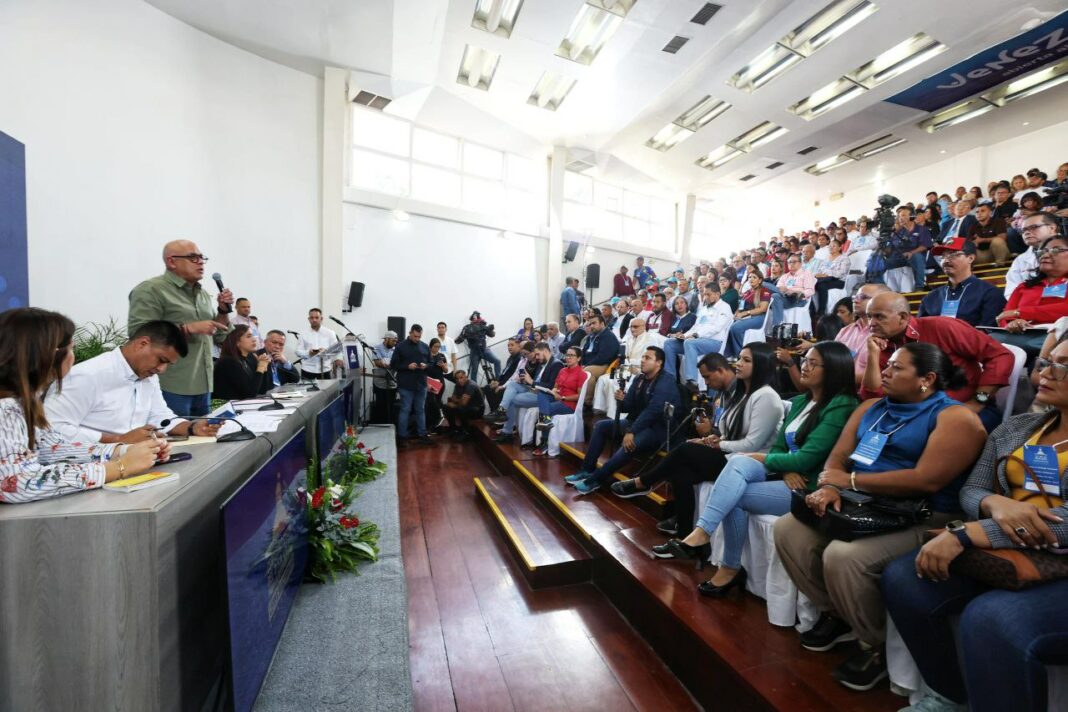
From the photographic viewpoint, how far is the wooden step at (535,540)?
261 centimetres

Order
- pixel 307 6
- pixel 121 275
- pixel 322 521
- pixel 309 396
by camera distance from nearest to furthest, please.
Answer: pixel 322 521, pixel 309 396, pixel 121 275, pixel 307 6

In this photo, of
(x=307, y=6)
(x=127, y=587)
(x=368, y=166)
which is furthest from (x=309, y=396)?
(x=368, y=166)

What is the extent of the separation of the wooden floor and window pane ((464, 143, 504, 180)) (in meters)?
7.67

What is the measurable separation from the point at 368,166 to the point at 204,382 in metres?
6.38

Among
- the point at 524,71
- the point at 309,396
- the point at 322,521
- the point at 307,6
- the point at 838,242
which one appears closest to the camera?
the point at 322,521

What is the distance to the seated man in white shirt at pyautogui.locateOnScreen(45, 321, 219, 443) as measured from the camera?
1.51 metres

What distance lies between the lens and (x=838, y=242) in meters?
6.11

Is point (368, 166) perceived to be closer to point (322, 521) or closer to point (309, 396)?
point (309, 396)

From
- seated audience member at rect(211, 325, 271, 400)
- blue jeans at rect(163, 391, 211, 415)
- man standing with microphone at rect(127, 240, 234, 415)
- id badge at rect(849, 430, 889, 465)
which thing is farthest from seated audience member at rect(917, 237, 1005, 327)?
seated audience member at rect(211, 325, 271, 400)

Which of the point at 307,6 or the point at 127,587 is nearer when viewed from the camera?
the point at 127,587

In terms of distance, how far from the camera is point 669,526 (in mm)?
2697

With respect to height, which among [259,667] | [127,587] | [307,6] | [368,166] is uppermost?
[307,6]

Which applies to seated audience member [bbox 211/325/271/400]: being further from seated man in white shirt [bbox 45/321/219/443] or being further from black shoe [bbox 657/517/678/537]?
black shoe [bbox 657/517/678/537]

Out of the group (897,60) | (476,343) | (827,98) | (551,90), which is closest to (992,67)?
(897,60)
